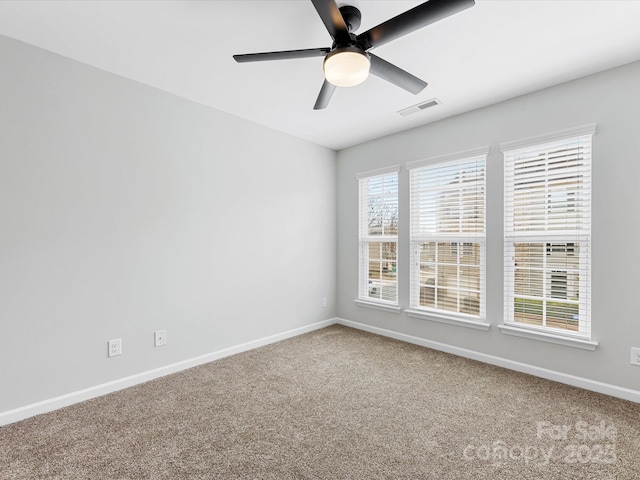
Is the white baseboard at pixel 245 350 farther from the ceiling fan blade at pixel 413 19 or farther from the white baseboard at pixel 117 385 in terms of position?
the ceiling fan blade at pixel 413 19

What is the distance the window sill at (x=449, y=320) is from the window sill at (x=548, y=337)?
16 cm

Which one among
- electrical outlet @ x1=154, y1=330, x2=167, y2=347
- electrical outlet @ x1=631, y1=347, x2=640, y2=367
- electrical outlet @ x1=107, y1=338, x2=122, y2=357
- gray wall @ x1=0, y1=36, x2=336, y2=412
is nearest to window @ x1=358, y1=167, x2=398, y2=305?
gray wall @ x1=0, y1=36, x2=336, y2=412

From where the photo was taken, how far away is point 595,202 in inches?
99.4

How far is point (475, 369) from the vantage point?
294 centimetres

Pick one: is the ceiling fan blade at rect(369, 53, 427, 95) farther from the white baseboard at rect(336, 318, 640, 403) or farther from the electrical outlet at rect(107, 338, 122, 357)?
the electrical outlet at rect(107, 338, 122, 357)

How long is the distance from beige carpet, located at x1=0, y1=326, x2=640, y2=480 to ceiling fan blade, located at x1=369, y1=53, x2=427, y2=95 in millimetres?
2228

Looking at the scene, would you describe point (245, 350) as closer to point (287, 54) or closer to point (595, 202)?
point (287, 54)

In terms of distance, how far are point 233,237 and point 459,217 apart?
239 centimetres

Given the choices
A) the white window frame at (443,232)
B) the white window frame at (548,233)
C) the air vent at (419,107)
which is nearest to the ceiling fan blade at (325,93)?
the air vent at (419,107)

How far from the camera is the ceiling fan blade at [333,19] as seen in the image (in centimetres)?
146

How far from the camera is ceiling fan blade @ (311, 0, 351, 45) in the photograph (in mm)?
1456

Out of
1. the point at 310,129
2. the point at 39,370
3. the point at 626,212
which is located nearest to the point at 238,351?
the point at 39,370

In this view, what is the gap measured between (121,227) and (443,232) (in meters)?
3.09

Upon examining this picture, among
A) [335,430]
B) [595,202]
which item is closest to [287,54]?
[335,430]
